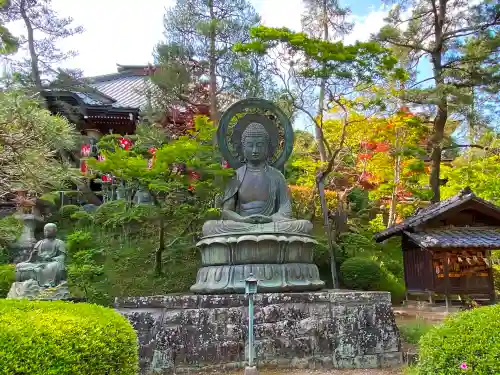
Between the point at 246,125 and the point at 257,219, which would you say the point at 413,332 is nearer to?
the point at 257,219

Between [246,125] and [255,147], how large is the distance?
0.68 metres

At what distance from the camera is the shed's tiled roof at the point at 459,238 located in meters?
10.2

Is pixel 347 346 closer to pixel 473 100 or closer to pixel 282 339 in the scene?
pixel 282 339

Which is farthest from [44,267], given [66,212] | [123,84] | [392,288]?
[123,84]

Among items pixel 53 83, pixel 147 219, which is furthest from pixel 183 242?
pixel 53 83

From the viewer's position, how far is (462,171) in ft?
51.2

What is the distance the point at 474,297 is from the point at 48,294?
976 centimetres

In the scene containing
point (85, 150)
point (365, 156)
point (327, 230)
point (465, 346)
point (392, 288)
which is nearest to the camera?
point (465, 346)

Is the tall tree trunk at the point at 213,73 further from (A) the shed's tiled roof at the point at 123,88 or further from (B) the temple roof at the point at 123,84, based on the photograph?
(B) the temple roof at the point at 123,84

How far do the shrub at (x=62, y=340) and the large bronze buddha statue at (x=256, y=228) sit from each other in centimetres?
362

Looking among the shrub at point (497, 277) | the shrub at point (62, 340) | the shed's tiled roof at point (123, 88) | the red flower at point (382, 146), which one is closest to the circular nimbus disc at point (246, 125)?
the shrub at point (62, 340)

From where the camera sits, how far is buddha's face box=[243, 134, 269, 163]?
875cm

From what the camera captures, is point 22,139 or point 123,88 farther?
point 123,88

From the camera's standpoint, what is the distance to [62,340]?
2.90 meters
